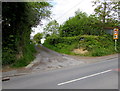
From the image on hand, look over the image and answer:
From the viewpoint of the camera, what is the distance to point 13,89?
4.52 m

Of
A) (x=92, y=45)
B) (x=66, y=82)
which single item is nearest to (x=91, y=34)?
(x=92, y=45)

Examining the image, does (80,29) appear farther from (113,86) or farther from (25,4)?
(113,86)

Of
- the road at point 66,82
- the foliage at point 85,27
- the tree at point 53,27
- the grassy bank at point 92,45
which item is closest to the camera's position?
the road at point 66,82

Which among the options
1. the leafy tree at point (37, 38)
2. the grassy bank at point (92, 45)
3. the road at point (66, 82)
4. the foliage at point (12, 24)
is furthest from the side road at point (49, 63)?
the leafy tree at point (37, 38)

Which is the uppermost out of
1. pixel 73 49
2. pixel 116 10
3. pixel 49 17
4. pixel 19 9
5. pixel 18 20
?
pixel 116 10

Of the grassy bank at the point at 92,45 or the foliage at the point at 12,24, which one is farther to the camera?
the grassy bank at the point at 92,45

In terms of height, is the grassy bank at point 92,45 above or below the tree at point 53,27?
below

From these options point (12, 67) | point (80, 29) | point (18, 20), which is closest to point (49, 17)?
point (80, 29)

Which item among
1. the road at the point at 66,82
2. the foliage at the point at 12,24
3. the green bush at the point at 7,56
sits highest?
the foliage at the point at 12,24

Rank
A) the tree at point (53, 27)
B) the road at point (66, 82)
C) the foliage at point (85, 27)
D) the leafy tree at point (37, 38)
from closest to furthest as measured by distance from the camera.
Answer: the road at point (66, 82)
the foliage at point (85, 27)
the tree at point (53, 27)
the leafy tree at point (37, 38)

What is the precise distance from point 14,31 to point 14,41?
3.43 feet

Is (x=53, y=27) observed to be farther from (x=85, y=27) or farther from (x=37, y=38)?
(x=37, y=38)

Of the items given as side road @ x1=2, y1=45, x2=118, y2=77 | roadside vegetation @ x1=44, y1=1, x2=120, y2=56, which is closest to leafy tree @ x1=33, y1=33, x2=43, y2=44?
roadside vegetation @ x1=44, y1=1, x2=120, y2=56

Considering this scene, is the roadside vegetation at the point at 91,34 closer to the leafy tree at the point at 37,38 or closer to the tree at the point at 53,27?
the tree at the point at 53,27
